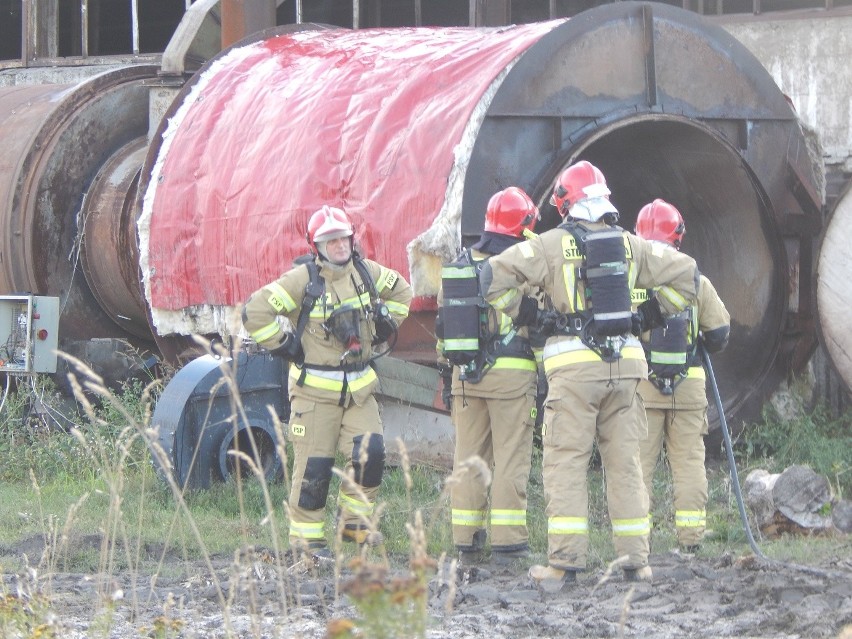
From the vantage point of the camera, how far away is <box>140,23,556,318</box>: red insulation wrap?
25.6 ft

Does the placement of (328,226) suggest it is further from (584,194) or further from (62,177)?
(62,177)

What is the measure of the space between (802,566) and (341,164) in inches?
156

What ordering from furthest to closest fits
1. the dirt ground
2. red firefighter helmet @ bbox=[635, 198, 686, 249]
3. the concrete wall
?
the concrete wall → red firefighter helmet @ bbox=[635, 198, 686, 249] → the dirt ground

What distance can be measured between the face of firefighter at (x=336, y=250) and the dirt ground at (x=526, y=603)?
4.78 feet

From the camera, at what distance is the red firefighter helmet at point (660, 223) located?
6918 mm

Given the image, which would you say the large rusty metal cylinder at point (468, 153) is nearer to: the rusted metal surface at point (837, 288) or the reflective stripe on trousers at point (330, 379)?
the rusted metal surface at point (837, 288)

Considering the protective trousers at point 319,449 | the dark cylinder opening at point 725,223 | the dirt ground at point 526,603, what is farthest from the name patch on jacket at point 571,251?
the dark cylinder opening at point 725,223

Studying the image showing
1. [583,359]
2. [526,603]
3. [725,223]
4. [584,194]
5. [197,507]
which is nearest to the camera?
[526,603]

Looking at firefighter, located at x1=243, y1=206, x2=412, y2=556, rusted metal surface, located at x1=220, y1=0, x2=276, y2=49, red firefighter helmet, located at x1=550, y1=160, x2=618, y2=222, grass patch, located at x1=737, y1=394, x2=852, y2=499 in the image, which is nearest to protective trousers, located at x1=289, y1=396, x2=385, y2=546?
firefighter, located at x1=243, y1=206, x2=412, y2=556

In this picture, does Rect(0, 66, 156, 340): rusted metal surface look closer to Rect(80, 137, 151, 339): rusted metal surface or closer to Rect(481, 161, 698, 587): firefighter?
Rect(80, 137, 151, 339): rusted metal surface

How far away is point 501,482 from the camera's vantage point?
20.9ft

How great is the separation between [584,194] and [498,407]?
1183 millimetres

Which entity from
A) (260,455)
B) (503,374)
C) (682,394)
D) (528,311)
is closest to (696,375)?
(682,394)

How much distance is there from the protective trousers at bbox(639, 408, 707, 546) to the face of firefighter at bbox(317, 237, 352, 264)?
1.79 metres
